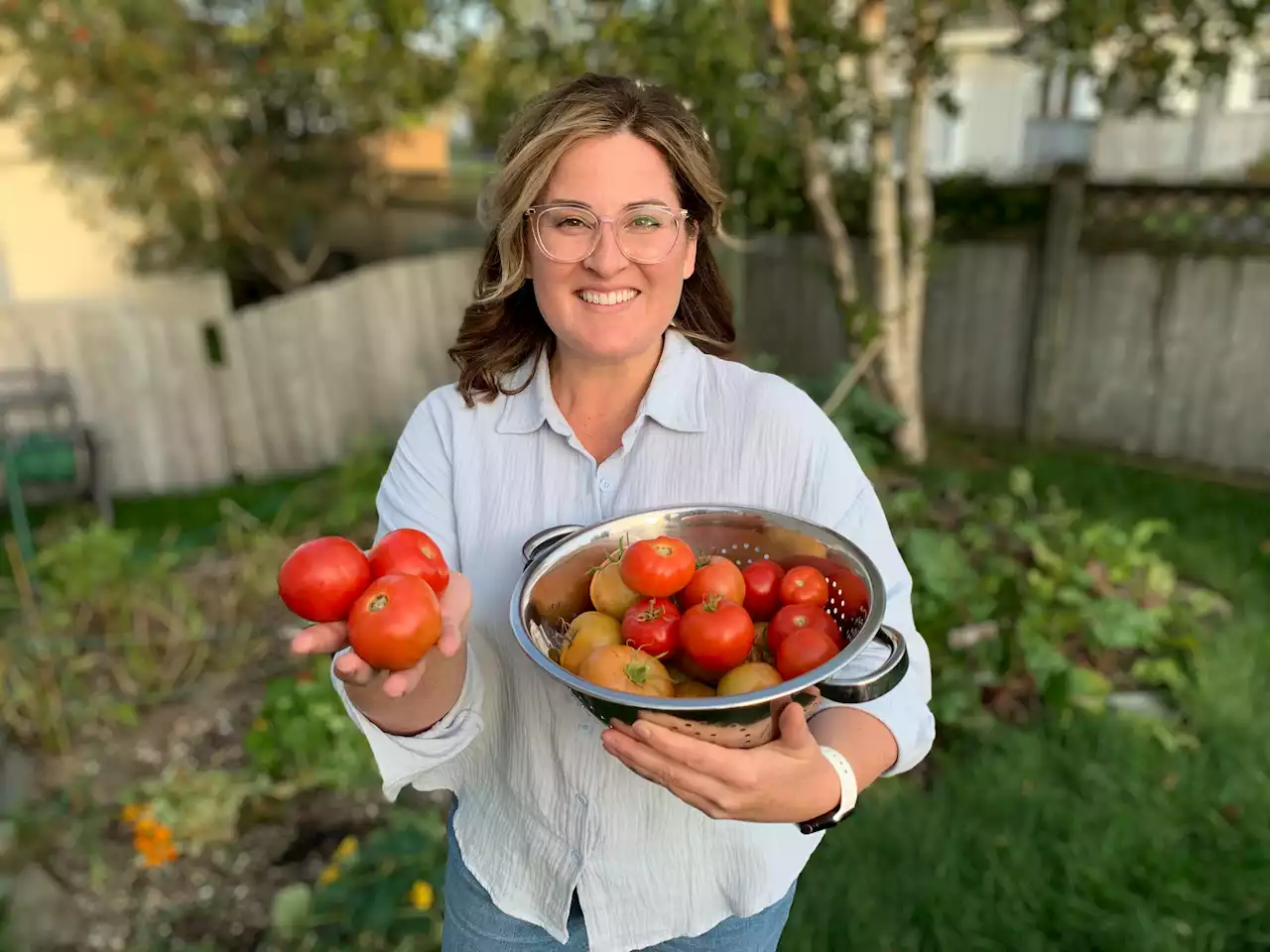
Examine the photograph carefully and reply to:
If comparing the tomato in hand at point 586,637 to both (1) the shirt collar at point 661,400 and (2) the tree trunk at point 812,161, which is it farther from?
(2) the tree trunk at point 812,161

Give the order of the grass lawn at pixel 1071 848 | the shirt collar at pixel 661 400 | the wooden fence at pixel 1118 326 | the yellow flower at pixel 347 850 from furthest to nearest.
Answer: the wooden fence at pixel 1118 326
the yellow flower at pixel 347 850
the grass lawn at pixel 1071 848
the shirt collar at pixel 661 400

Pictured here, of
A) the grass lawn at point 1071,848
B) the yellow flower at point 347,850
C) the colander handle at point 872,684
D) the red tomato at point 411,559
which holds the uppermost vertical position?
the red tomato at point 411,559

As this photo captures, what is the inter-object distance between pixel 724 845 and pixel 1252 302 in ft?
18.7

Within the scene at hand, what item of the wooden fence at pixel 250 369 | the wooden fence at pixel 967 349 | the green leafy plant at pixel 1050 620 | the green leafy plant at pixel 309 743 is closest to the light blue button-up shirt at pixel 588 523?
the green leafy plant at pixel 309 743

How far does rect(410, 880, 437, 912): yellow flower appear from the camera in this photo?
2.29 metres

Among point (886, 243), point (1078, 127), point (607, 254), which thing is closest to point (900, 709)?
point (607, 254)

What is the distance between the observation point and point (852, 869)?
2582mm

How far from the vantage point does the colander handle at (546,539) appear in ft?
4.54

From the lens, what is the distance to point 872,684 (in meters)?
1.19

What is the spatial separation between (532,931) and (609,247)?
3.53 feet

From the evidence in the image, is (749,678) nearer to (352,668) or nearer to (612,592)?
(612,592)

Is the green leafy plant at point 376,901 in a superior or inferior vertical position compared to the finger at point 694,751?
inferior

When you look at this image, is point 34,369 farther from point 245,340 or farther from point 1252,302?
point 1252,302

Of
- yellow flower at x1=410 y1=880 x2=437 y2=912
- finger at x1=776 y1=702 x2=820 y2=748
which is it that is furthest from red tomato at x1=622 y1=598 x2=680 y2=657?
yellow flower at x1=410 y1=880 x2=437 y2=912
